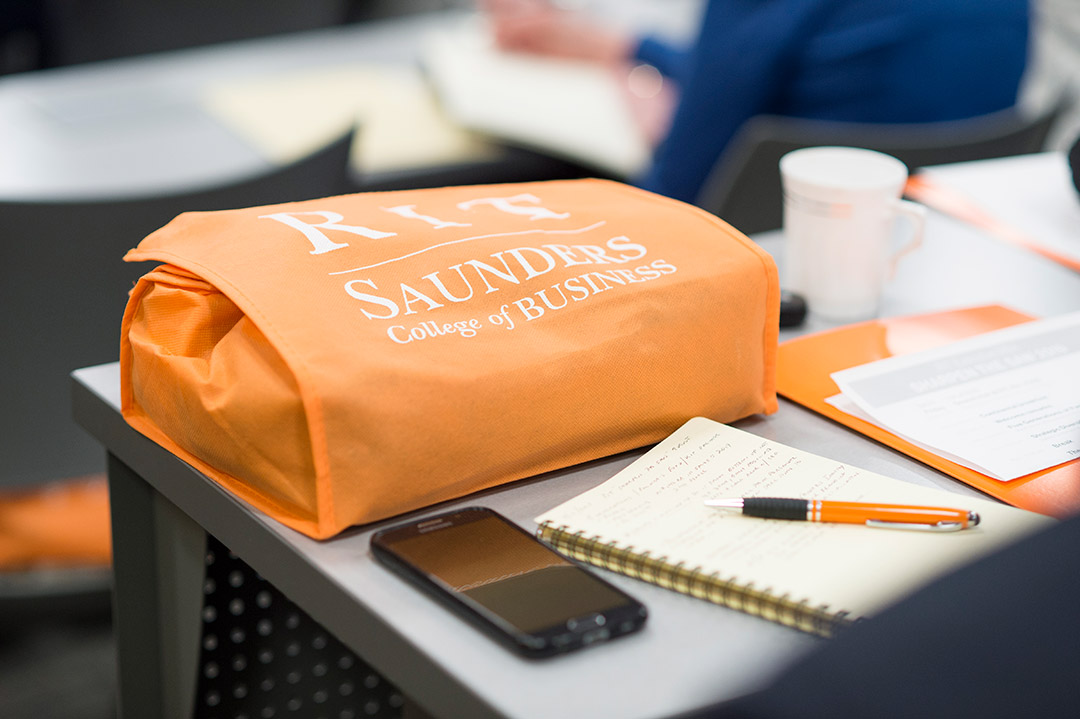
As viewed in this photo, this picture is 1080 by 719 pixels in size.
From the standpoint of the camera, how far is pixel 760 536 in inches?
23.3

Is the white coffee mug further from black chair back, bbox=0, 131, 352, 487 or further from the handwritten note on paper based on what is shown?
black chair back, bbox=0, 131, 352, 487

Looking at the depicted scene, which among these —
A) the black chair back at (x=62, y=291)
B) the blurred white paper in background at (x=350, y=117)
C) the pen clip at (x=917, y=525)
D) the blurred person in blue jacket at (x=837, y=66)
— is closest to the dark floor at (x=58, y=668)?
the black chair back at (x=62, y=291)

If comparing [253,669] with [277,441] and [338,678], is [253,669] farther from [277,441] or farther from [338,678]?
[277,441]

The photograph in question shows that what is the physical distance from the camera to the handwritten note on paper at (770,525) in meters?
0.56

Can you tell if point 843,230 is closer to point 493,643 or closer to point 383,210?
point 383,210

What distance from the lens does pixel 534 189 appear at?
0.85m

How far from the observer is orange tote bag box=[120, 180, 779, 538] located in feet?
1.93

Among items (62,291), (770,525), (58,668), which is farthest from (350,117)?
(770,525)

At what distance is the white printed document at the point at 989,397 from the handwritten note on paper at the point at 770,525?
3.3 inches


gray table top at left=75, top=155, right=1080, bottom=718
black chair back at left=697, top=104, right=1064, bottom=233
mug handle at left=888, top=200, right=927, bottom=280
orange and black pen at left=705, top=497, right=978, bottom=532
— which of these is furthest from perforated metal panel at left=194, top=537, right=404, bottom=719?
black chair back at left=697, top=104, right=1064, bottom=233

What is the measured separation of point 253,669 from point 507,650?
0.47 metres

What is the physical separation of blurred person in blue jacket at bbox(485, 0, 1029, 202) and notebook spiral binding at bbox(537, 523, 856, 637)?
106 cm

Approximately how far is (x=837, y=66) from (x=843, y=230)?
663 millimetres

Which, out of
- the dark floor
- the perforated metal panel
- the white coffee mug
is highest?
the white coffee mug
